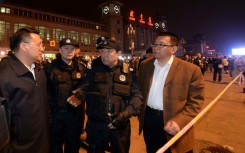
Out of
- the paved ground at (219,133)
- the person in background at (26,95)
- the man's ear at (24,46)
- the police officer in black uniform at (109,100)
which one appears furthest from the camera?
the paved ground at (219,133)

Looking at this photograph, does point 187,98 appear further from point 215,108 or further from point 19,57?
point 215,108

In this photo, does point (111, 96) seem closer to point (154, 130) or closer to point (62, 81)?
point (154, 130)

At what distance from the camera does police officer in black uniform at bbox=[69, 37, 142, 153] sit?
293 cm

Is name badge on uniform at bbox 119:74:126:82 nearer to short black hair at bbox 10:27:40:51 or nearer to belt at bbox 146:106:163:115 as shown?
belt at bbox 146:106:163:115

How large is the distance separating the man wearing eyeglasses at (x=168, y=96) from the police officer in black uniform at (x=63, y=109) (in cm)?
138

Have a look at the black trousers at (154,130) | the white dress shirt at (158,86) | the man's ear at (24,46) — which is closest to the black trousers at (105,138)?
the black trousers at (154,130)

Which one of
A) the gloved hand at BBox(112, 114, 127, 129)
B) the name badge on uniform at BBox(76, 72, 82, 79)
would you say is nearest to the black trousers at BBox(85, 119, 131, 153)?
the gloved hand at BBox(112, 114, 127, 129)

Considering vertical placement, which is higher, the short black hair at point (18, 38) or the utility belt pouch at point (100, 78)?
the short black hair at point (18, 38)

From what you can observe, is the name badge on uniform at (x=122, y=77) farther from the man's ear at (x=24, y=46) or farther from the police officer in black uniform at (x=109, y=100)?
the man's ear at (x=24, y=46)

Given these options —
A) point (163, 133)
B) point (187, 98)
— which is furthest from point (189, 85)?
point (163, 133)

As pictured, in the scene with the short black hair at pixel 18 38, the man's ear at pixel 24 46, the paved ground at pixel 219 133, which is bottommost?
the paved ground at pixel 219 133

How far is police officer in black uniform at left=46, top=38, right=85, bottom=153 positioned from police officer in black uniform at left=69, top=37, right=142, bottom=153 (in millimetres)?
700

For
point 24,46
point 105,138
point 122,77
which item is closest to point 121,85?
point 122,77

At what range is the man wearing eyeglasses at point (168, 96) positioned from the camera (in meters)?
2.77
